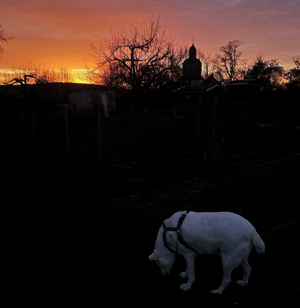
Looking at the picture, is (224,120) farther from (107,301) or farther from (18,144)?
(107,301)

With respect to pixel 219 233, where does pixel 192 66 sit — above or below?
above

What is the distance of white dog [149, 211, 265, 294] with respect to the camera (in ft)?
7.57

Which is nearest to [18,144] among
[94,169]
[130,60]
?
[94,169]

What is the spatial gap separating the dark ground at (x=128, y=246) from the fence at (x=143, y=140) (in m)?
1.24

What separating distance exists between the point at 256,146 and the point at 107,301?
9237 millimetres

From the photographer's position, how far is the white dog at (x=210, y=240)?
7.57ft

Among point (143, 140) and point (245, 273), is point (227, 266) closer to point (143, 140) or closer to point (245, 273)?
point (245, 273)

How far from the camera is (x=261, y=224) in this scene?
389cm

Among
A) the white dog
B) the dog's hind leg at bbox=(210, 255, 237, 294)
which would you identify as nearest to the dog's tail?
the white dog

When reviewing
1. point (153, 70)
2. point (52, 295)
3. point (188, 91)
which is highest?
point (153, 70)

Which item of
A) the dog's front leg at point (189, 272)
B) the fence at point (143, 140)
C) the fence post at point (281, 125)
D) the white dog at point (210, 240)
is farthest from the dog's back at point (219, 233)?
the fence post at point (281, 125)

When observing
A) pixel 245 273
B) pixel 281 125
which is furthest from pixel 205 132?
pixel 245 273

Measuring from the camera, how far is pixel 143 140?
12242mm

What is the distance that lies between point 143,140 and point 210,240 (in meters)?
10.0
